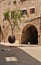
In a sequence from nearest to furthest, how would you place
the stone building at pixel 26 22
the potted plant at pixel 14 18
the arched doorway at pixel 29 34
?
1. the stone building at pixel 26 22
2. the potted plant at pixel 14 18
3. the arched doorway at pixel 29 34

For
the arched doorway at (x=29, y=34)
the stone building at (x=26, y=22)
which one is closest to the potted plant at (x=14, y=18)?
the stone building at (x=26, y=22)

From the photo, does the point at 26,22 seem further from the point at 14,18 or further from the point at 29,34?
the point at 29,34

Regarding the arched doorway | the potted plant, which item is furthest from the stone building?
the potted plant

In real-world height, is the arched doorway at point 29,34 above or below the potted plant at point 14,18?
below

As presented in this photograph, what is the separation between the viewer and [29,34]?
27812 mm

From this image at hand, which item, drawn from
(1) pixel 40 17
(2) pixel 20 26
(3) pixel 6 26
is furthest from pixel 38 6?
(3) pixel 6 26

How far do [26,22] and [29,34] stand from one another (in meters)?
1.97

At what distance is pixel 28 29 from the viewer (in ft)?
91.3

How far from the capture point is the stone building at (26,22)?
25.6m

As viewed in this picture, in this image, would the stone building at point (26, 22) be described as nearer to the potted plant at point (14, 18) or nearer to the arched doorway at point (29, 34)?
the arched doorway at point (29, 34)

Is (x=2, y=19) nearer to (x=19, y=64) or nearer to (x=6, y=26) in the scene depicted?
(x=6, y=26)

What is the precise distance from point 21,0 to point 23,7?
3.23ft

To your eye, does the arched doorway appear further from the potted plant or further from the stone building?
Result: the potted plant

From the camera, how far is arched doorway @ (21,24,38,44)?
89.1 feet
